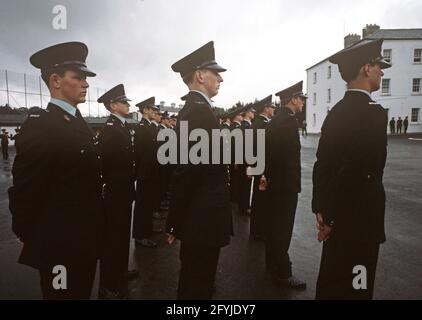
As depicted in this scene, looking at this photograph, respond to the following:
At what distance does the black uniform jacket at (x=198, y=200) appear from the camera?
2529 mm

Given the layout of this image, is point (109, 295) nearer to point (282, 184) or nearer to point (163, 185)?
point (282, 184)

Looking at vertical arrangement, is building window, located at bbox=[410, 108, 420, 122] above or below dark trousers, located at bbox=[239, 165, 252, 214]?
above

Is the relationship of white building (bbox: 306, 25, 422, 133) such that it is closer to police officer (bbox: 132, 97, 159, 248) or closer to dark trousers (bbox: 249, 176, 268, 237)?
dark trousers (bbox: 249, 176, 268, 237)

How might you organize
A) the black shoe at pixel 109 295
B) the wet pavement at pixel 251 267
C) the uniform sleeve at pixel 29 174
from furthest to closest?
1. the wet pavement at pixel 251 267
2. the black shoe at pixel 109 295
3. the uniform sleeve at pixel 29 174

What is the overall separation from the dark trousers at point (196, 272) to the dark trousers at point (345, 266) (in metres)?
1.06

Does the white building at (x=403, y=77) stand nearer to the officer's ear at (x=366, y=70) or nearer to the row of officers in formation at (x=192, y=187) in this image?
the officer's ear at (x=366, y=70)

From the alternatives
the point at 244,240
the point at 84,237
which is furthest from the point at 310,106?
the point at 84,237

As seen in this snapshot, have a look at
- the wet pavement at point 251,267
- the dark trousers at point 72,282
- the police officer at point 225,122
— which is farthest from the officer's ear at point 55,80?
the police officer at point 225,122

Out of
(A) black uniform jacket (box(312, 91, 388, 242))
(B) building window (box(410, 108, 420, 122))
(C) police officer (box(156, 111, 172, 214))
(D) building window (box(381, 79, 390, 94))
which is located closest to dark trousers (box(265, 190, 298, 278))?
(A) black uniform jacket (box(312, 91, 388, 242))

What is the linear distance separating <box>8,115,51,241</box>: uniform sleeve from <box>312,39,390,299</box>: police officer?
87.1 inches

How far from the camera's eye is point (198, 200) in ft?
8.44

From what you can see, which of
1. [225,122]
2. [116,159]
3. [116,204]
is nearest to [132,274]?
[116,204]

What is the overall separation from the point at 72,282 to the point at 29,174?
86 cm

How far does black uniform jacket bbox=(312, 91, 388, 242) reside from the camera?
2.56 meters
